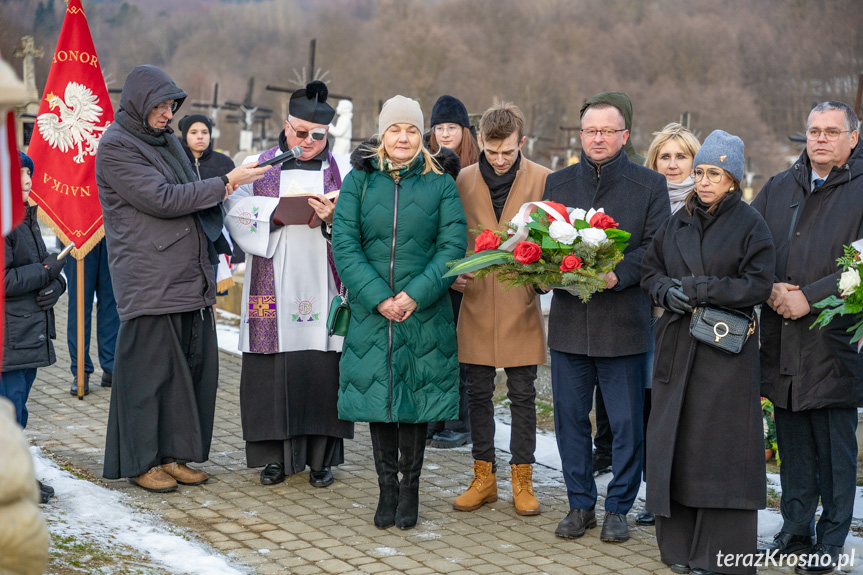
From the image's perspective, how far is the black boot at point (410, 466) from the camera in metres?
5.10

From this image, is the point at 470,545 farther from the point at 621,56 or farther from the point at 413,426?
the point at 621,56

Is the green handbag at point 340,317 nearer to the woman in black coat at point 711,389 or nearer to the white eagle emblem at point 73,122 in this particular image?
the woman in black coat at point 711,389

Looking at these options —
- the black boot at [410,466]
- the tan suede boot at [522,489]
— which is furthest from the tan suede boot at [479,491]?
the black boot at [410,466]

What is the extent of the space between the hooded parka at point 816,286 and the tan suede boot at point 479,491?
1569 mm

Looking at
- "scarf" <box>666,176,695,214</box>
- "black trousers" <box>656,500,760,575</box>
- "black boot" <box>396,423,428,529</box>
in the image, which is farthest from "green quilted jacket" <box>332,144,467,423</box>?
"scarf" <box>666,176,695,214</box>

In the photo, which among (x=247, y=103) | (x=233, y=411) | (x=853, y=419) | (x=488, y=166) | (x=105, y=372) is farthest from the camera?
(x=247, y=103)

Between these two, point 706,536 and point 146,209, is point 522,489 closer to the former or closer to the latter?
point 706,536

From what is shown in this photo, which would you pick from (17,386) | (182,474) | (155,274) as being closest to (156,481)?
(182,474)

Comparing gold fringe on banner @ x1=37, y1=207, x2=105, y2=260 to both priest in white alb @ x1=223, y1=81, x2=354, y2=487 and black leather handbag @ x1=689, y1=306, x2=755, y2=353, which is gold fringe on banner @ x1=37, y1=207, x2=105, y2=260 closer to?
priest in white alb @ x1=223, y1=81, x2=354, y2=487

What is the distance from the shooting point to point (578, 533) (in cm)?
499

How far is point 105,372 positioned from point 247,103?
30.6 m

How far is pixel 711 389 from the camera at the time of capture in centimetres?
441

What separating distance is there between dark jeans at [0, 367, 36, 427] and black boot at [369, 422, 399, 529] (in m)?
1.91

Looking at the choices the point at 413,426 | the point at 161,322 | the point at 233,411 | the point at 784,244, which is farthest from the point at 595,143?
the point at 233,411
